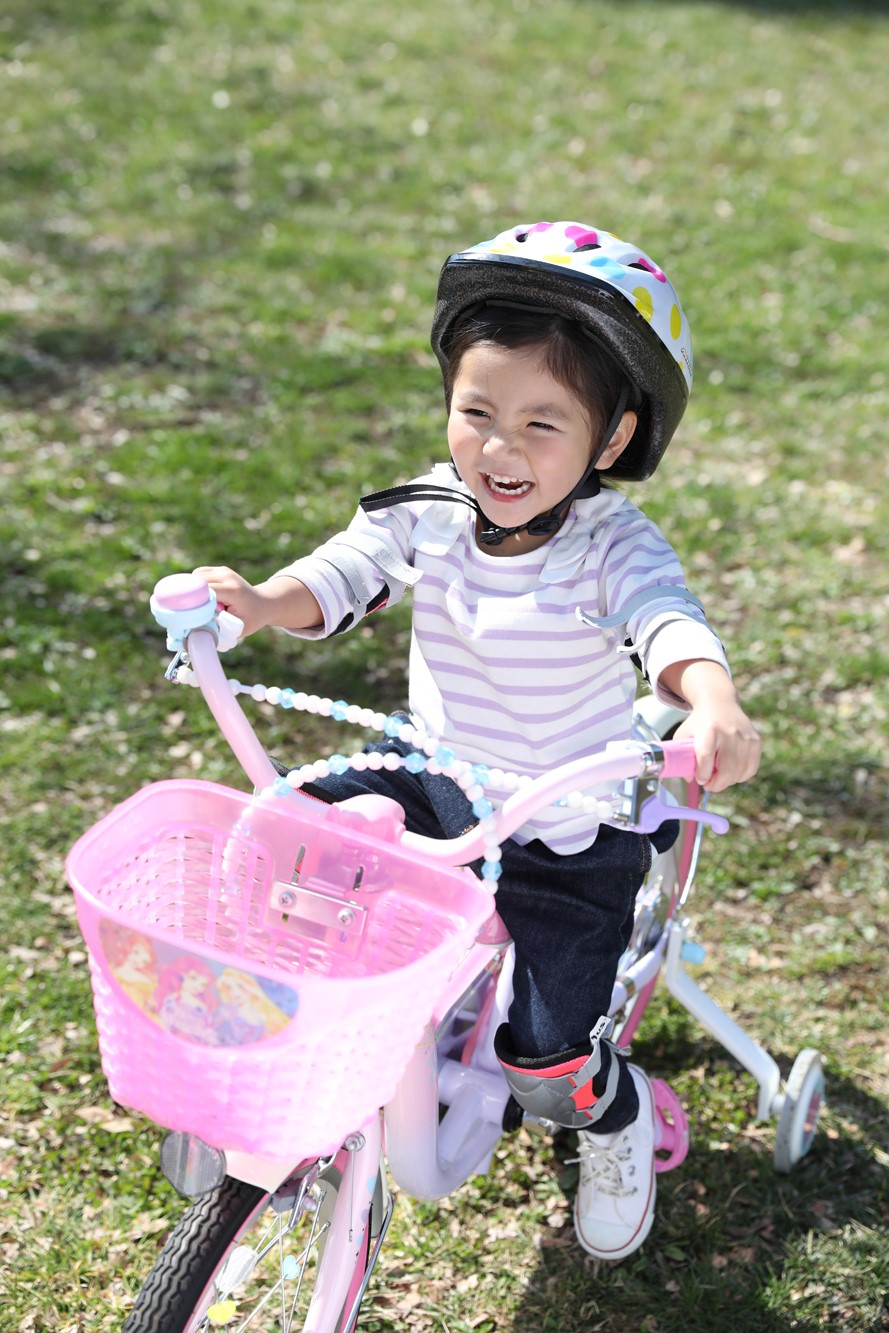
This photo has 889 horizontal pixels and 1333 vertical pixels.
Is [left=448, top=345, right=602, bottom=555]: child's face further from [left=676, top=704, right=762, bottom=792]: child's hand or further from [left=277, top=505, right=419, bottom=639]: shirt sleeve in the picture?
[left=676, top=704, right=762, bottom=792]: child's hand

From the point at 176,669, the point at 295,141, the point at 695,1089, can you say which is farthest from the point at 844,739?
the point at 295,141

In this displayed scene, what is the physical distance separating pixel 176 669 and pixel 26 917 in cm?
217

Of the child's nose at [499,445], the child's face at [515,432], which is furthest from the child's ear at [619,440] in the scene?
the child's nose at [499,445]

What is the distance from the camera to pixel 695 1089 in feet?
12.2

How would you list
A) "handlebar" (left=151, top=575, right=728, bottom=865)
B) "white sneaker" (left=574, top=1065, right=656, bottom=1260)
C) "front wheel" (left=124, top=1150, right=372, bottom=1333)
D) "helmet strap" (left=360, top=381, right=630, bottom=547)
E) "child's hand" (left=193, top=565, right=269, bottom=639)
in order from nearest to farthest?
"handlebar" (left=151, top=575, right=728, bottom=865) → "front wheel" (left=124, top=1150, right=372, bottom=1333) → "child's hand" (left=193, top=565, right=269, bottom=639) → "helmet strap" (left=360, top=381, right=630, bottom=547) → "white sneaker" (left=574, top=1065, right=656, bottom=1260)

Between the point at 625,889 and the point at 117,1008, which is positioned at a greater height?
the point at 117,1008

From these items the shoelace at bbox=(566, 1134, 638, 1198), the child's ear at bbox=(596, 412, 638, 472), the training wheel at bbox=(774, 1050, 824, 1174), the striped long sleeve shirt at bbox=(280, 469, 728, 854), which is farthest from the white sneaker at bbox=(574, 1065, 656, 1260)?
the child's ear at bbox=(596, 412, 638, 472)

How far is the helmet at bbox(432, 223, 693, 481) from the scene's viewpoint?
8.57 ft

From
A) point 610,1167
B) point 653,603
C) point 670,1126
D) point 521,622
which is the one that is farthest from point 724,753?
point 670,1126

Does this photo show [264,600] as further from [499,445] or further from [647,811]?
[647,811]

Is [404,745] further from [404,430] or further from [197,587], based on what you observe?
[404,430]

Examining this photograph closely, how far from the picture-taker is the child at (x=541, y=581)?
263cm

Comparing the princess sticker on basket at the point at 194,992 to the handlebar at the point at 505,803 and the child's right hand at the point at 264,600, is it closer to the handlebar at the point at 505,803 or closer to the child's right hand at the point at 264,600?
the handlebar at the point at 505,803

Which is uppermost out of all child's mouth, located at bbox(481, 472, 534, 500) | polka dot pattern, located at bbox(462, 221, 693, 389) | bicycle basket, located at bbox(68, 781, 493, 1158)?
polka dot pattern, located at bbox(462, 221, 693, 389)
